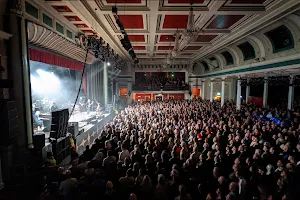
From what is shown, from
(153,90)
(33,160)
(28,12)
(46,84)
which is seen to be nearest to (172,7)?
(28,12)

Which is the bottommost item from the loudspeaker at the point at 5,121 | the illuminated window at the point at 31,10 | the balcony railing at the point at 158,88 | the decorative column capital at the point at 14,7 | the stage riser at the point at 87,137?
the stage riser at the point at 87,137

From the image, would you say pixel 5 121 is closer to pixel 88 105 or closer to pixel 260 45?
pixel 88 105

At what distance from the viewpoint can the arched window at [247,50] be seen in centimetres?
1173

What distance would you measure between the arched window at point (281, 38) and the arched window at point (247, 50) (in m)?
2.06

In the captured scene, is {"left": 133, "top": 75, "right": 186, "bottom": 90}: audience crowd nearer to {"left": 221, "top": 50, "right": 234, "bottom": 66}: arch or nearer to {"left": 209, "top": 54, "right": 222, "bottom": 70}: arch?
{"left": 209, "top": 54, "right": 222, "bottom": 70}: arch

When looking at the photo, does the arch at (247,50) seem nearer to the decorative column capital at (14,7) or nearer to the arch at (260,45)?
the arch at (260,45)

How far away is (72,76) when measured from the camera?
586 inches

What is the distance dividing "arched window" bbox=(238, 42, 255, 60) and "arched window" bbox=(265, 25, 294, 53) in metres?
2.06

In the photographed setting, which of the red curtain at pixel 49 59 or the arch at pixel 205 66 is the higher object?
the arch at pixel 205 66

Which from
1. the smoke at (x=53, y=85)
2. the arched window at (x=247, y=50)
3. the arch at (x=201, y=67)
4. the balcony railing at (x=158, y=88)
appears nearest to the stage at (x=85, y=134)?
the smoke at (x=53, y=85)

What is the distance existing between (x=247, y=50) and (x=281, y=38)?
10.9 feet

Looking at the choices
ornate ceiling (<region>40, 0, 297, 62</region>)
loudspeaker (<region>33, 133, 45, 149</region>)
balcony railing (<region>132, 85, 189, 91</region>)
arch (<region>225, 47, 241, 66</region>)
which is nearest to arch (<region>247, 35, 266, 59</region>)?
ornate ceiling (<region>40, 0, 297, 62</region>)

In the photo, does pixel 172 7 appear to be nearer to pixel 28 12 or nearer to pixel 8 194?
pixel 28 12

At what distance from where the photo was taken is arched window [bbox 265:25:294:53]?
8.40m
